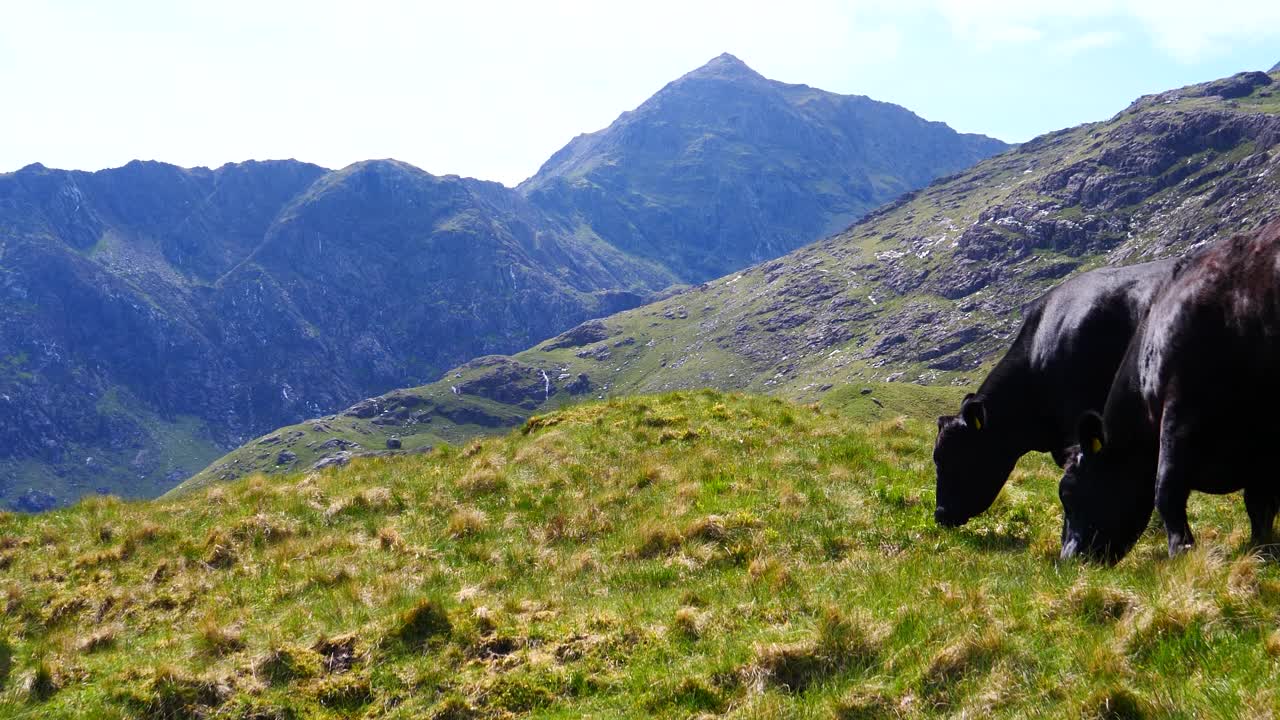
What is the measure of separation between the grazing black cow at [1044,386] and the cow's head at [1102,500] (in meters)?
2.85

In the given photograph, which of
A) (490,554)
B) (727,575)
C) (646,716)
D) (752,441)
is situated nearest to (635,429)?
(752,441)

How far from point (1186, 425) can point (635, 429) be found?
1609 cm

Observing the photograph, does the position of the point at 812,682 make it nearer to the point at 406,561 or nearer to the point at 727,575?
the point at 727,575

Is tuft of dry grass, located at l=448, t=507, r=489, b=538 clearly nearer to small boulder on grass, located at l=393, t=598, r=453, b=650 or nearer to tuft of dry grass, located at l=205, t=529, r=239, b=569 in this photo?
tuft of dry grass, located at l=205, t=529, r=239, b=569

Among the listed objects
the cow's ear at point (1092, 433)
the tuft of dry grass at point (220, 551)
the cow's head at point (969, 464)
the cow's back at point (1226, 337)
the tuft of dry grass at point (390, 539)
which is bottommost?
the cow's head at point (969, 464)

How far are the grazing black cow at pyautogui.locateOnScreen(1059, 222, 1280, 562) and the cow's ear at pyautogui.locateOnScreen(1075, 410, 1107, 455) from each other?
0.05 ft

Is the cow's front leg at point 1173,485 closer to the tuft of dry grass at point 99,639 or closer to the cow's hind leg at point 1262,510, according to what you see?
the cow's hind leg at point 1262,510

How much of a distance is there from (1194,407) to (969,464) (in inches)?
243

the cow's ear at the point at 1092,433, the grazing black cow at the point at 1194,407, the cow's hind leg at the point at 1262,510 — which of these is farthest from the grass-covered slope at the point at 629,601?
the cow's ear at the point at 1092,433

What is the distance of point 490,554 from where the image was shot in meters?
14.8

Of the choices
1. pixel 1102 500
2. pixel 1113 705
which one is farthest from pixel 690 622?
pixel 1102 500

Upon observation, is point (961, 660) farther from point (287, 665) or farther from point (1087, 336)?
point (1087, 336)

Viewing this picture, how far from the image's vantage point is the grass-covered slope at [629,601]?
711 centimetres

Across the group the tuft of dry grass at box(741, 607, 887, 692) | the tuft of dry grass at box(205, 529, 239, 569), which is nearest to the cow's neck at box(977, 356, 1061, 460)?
the tuft of dry grass at box(741, 607, 887, 692)
